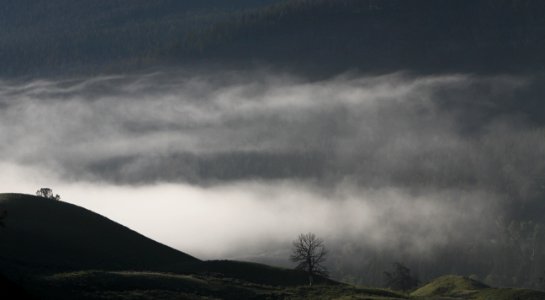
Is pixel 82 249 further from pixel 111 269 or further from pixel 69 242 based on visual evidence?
pixel 111 269

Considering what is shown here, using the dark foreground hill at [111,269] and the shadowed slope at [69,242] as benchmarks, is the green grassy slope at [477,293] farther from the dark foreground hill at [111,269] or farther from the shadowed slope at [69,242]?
the shadowed slope at [69,242]

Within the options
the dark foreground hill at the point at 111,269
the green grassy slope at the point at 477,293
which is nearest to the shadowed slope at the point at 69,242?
the dark foreground hill at the point at 111,269

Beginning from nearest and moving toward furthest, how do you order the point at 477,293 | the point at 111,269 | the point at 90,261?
the point at 111,269 → the point at 90,261 → the point at 477,293

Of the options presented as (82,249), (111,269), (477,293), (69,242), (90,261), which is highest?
(69,242)

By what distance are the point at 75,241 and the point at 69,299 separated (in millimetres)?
50057

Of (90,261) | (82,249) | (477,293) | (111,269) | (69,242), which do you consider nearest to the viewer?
(111,269)

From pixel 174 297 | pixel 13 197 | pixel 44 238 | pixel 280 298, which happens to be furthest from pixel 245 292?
pixel 13 197

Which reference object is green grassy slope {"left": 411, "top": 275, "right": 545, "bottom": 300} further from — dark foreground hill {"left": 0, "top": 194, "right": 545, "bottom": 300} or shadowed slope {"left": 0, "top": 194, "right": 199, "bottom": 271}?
shadowed slope {"left": 0, "top": 194, "right": 199, "bottom": 271}

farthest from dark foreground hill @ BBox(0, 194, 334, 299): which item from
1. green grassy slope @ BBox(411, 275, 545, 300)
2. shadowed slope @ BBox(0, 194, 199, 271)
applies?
green grassy slope @ BBox(411, 275, 545, 300)

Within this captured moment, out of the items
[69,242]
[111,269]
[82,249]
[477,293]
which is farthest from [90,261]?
[477,293]

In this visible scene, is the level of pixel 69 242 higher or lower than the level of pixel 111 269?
higher

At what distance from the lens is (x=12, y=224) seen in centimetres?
14425

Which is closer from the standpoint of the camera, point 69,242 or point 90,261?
point 90,261

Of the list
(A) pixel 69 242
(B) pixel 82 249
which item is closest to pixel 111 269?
(B) pixel 82 249
